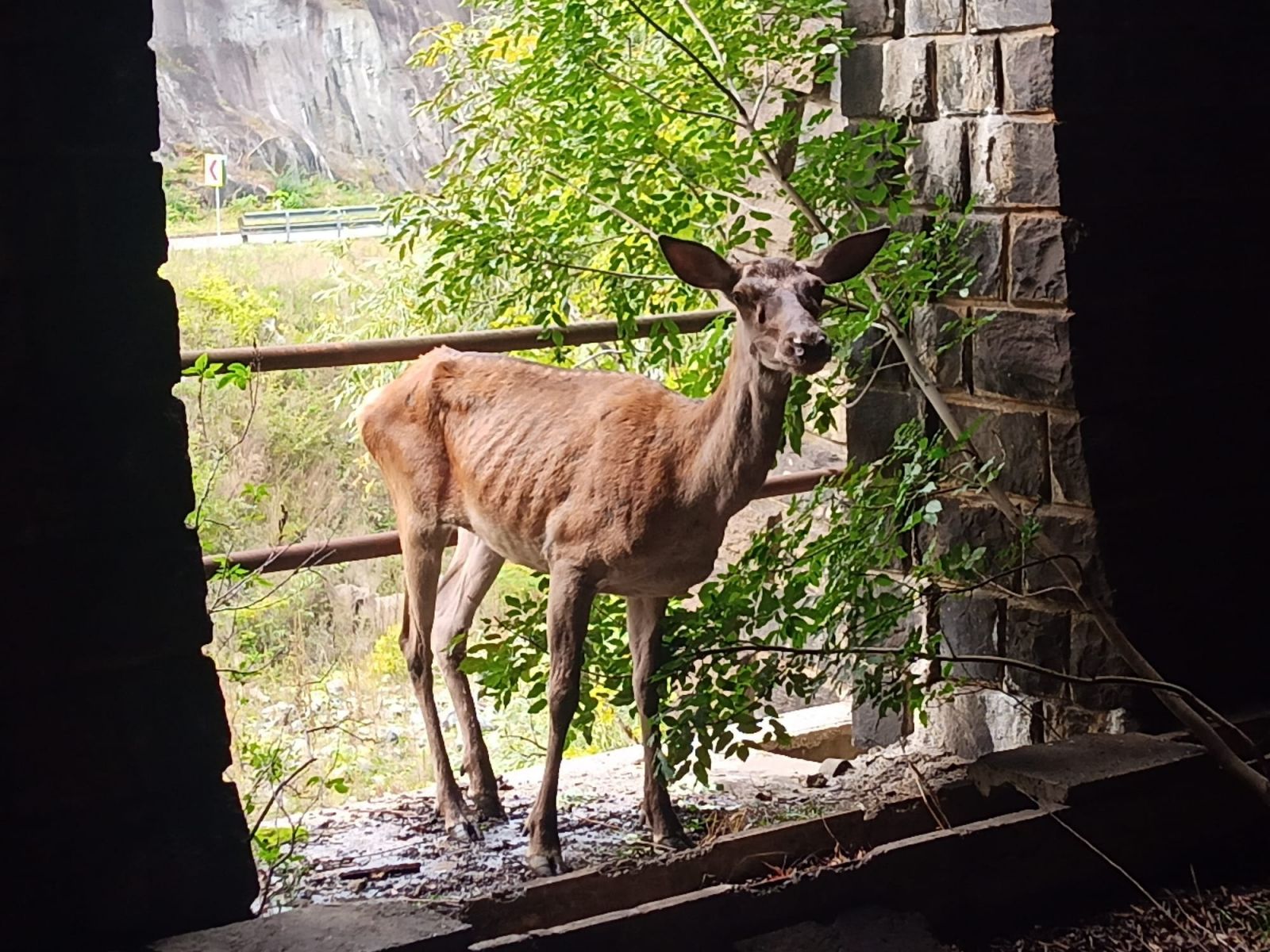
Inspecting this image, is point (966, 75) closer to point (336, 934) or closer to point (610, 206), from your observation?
point (610, 206)

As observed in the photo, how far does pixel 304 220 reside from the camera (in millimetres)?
8969

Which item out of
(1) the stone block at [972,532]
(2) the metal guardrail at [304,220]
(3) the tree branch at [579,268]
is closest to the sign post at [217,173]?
(2) the metal guardrail at [304,220]

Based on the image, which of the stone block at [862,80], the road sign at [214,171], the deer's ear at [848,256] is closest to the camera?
the deer's ear at [848,256]

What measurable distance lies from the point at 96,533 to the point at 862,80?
2.41 m

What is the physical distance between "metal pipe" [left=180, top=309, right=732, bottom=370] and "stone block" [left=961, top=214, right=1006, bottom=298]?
650mm

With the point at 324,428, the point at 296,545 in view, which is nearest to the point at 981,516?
the point at 296,545

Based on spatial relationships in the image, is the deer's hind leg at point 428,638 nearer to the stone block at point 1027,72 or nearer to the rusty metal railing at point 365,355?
the rusty metal railing at point 365,355

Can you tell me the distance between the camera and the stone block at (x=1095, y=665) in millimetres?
3527

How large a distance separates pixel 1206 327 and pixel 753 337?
1.42m

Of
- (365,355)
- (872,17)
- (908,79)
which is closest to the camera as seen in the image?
(365,355)

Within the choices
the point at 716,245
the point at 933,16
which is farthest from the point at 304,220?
the point at 933,16

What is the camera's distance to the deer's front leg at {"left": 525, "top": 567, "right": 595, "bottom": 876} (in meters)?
3.13

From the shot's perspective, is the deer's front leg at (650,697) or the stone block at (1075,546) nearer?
the deer's front leg at (650,697)

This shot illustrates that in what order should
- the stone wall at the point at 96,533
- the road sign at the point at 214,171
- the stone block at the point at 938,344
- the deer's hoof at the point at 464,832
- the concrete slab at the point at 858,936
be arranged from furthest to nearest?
the road sign at the point at 214,171, the stone block at the point at 938,344, the deer's hoof at the point at 464,832, the concrete slab at the point at 858,936, the stone wall at the point at 96,533
